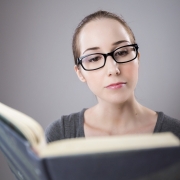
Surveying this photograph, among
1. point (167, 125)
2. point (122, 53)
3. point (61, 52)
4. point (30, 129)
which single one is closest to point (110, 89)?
point (122, 53)

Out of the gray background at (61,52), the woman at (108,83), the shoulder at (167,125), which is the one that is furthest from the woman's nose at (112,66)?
the gray background at (61,52)

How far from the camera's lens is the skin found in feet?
2.73

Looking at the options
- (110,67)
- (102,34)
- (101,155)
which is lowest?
(101,155)

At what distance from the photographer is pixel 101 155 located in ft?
1.02

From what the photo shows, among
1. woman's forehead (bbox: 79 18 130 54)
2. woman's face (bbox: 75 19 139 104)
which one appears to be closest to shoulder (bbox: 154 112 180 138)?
woman's face (bbox: 75 19 139 104)

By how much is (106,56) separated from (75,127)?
332 millimetres

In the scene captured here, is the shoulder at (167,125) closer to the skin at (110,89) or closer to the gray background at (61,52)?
the skin at (110,89)

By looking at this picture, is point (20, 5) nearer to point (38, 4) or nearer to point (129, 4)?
point (38, 4)

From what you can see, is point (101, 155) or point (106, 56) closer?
point (101, 155)

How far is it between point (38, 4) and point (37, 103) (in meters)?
0.57

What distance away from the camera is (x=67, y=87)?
5.20 ft

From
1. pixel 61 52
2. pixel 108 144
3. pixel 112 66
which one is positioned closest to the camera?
pixel 108 144

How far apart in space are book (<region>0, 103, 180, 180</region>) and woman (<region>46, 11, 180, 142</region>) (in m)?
0.49

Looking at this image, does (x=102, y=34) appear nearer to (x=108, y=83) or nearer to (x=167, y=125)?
(x=108, y=83)
